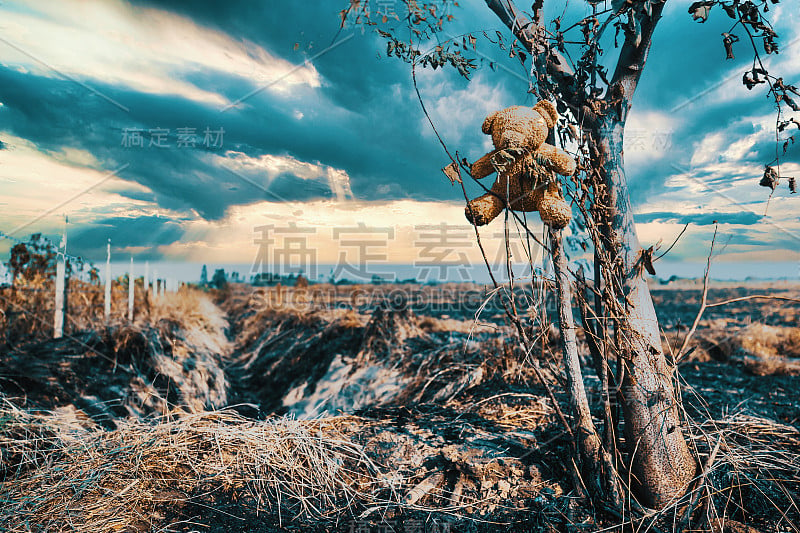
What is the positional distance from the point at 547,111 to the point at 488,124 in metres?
0.29

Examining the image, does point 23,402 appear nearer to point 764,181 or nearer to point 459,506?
point 459,506

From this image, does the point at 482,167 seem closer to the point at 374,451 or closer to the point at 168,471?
the point at 374,451

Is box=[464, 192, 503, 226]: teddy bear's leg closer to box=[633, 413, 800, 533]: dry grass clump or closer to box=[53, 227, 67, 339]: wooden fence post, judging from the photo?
box=[633, 413, 800, 533]: dry grass clump

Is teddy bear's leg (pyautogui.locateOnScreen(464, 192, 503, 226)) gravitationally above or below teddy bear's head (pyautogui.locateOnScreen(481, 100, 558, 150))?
below

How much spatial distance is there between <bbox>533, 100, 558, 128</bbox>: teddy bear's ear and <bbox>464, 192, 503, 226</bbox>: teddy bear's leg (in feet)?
1.46

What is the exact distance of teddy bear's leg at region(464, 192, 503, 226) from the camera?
72.3 inches

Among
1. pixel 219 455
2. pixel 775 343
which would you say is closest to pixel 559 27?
pixel 219 455

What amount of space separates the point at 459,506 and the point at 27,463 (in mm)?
2629

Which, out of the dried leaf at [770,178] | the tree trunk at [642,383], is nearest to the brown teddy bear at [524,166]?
the tree trunk at [642,383]

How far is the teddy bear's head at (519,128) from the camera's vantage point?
69.7 inches

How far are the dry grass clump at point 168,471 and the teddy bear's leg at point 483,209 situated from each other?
1.56 meters

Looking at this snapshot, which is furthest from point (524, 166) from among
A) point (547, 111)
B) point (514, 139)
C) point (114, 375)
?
point (114, 375)

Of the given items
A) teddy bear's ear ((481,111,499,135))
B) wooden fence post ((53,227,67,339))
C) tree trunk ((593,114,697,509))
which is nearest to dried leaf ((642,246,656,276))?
tree trunk ((593,114,697,509))

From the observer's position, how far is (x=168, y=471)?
2330mm
